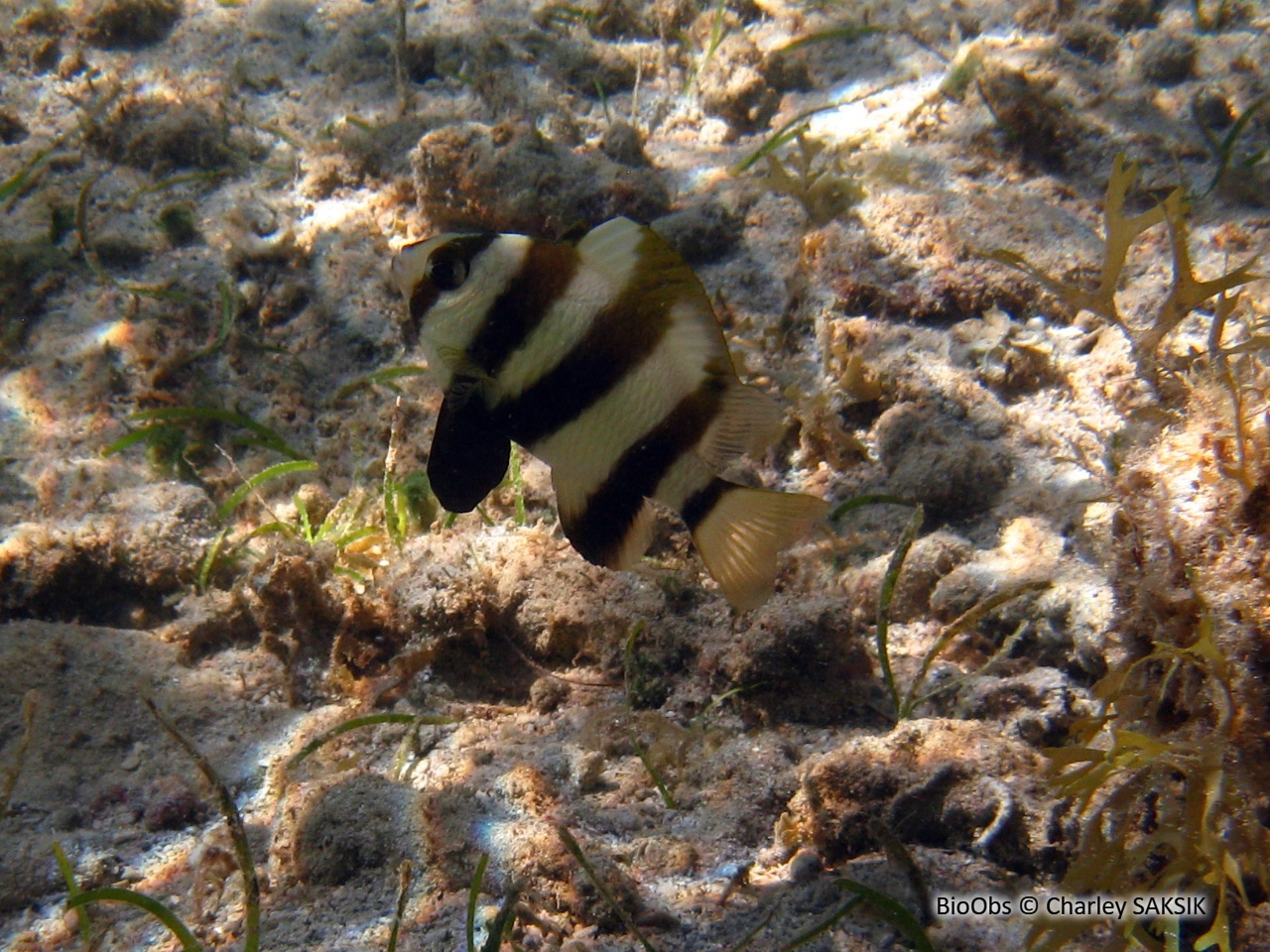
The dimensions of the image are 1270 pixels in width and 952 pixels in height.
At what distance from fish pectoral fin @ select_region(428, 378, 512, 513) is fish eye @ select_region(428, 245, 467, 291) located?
200mm

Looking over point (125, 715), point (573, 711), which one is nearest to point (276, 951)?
point (573, 711)

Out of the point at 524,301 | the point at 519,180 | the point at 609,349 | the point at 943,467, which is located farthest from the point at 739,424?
the point at 519,180

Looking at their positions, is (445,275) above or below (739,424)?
above

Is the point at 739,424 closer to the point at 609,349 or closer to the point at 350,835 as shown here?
the point at 609,349

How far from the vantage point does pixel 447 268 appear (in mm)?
1562

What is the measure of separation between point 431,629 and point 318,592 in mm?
483

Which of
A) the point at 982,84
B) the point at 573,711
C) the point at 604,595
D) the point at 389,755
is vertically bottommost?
the point at 389,755

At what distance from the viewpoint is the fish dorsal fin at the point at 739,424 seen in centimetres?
162

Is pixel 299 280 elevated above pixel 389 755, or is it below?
above

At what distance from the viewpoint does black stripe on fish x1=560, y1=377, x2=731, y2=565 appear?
160 cm

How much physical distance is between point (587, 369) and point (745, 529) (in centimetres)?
49

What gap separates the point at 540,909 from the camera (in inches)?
72.8

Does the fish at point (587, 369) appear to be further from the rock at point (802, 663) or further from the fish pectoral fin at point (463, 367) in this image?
the rock at point (802, 663)

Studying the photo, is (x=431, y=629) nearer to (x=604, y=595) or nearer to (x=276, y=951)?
(x=604, y=595)
